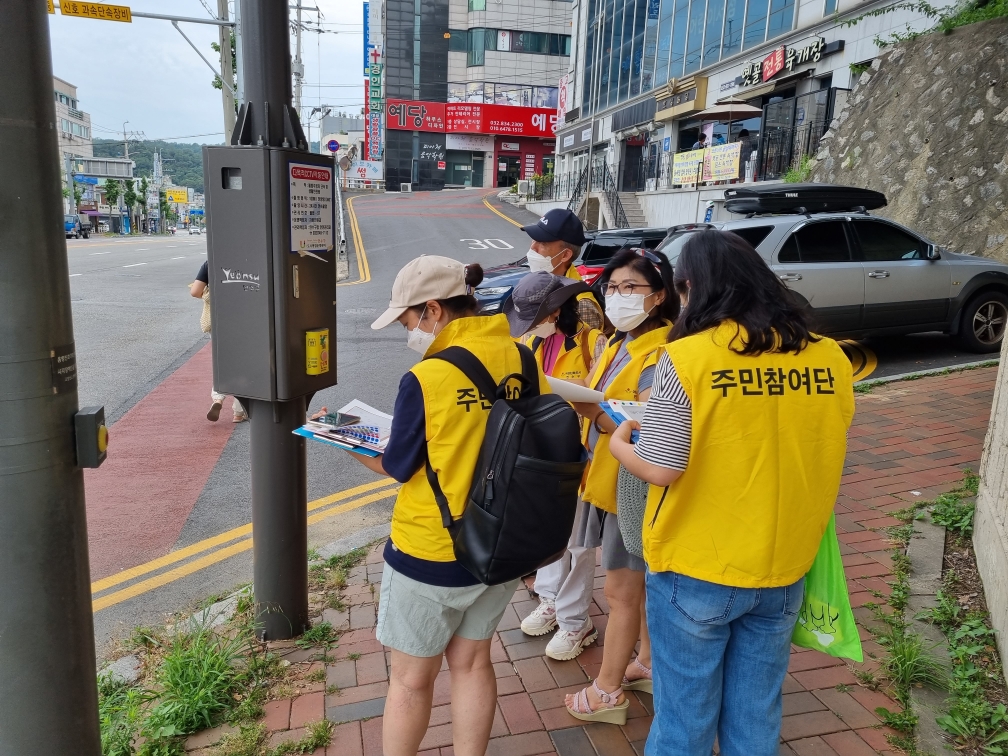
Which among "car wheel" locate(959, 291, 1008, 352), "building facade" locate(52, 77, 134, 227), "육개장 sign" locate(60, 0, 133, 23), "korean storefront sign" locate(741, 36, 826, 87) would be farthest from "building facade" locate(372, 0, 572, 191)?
"car wheel" locate(959, 291, 1008, 352)

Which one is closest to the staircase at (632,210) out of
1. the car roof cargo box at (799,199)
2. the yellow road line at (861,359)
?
the car roof cargo box at (799,199)

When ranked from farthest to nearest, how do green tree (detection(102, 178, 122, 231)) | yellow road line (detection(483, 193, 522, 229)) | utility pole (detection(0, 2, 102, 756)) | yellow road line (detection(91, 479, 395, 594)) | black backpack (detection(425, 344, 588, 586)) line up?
green tree (detection(102, 178, 122, 231)) < yellow road line (detection(483, 193, 522, 229)) < yellow road line (detection(91, 479, 395, 594)) < black backpack (detection(425, 344, 588, 586)) < utility pole (detection(0, 2, 102, 756))

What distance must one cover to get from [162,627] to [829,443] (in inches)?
136

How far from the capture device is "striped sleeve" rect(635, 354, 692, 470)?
2.03 m

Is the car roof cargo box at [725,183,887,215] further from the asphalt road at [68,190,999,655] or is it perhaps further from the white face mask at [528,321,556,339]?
the white face mask at [528,321,556,339]

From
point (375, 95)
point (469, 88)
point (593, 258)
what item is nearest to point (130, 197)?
point (375, 95)

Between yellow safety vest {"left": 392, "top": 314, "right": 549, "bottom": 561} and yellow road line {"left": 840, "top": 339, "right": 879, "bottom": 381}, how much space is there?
7234 mm

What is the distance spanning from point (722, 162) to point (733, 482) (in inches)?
772

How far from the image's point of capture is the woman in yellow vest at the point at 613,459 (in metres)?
2.82

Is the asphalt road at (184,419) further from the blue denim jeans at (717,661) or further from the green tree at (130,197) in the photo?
the green tree at (130,197)

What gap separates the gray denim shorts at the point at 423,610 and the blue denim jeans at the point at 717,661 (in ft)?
1.70

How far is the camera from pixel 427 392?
2.16 metres

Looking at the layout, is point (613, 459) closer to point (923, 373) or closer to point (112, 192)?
point (923, 373)

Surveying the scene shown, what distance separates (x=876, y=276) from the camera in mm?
8906
